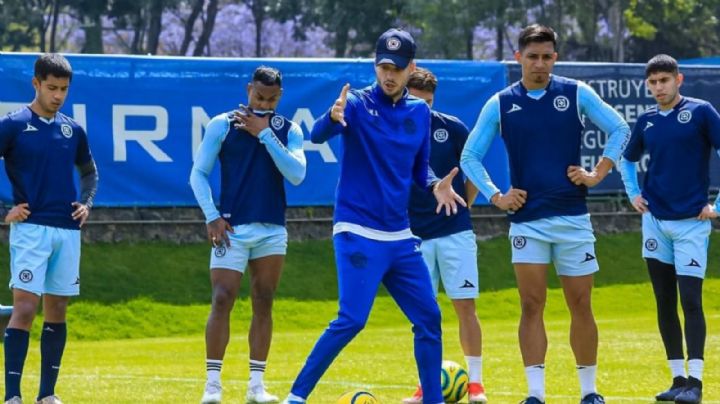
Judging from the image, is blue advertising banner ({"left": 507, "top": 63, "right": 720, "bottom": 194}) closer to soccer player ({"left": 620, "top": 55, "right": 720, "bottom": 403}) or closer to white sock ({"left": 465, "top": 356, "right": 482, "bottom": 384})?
soccer player ({"left": 620, "top": 55, "right": 720, "bottom": 403})

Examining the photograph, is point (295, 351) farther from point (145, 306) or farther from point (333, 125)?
point (333, 125)

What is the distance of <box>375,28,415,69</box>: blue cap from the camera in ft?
31.3

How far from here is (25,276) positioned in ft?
35.9

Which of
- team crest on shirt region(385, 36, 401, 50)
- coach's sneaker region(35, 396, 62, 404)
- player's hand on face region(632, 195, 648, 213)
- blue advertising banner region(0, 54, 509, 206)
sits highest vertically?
blue advertising banner region(0, 54, 509, 206)

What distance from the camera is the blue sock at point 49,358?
36.6 feet

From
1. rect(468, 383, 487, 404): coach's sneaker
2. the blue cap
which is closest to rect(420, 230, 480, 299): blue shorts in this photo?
rect(468, 383, 487, 404): coach's sneaker

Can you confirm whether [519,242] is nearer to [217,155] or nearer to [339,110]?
[339,110]

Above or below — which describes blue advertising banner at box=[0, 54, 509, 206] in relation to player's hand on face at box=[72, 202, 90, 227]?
above

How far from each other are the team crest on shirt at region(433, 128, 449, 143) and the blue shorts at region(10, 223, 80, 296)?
9.39 ft

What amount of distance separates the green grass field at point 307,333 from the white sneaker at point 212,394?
628mm

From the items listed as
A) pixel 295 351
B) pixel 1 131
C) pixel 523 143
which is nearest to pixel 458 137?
pixel 523 143

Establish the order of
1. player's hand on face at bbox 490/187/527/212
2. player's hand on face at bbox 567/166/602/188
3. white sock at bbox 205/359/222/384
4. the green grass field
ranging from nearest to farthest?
player's hand on face at bbox 567/166/602/188 → player's hand on face at bbox 490/187/527/212 → white sock at bbox 205/359/222/384 → the green grass field

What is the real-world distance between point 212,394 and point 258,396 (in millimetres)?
489

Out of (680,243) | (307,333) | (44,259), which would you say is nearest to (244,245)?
(44,259)
